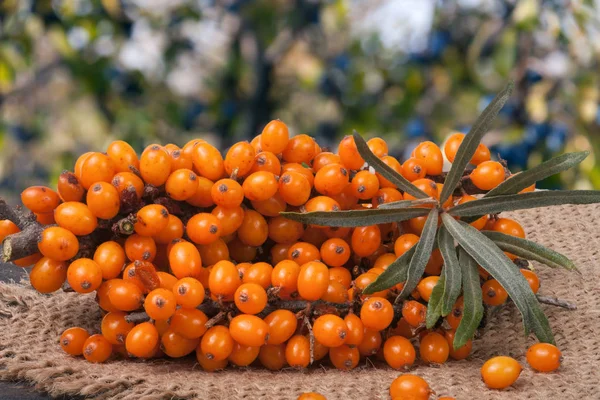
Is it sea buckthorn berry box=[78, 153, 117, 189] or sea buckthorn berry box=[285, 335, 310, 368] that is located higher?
sea buckthorn berry box=[78, 153, 117, 189]

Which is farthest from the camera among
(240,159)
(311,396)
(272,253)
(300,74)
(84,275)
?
(300,74)

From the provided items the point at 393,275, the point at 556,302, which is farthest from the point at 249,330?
the point at 556,302

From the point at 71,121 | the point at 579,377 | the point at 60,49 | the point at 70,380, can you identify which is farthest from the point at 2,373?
the point at 71,121

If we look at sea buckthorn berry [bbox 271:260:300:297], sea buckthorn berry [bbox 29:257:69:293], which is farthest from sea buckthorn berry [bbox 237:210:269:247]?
sea buckthorn berry [bbox 29:257:69:293]

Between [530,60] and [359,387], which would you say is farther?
[530,60]

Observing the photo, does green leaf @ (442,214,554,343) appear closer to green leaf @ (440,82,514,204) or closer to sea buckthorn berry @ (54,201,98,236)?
green leaf @ (440,82,514,204)

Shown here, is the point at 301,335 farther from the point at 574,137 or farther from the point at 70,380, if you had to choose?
the point at 574,137

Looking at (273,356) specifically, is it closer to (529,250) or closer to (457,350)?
(457,350)
